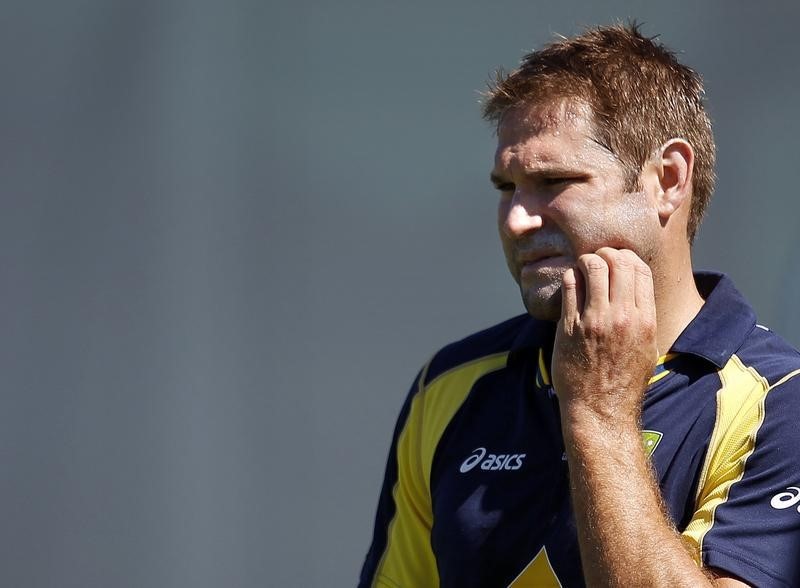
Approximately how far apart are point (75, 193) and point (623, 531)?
211 centimetres

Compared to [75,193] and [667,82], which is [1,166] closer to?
[75,193]

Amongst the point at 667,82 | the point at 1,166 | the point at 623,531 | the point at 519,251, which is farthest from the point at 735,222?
the point at 1,166

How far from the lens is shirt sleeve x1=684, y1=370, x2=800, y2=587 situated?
5.13 feet

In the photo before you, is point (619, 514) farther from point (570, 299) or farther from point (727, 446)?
point (570, 299)

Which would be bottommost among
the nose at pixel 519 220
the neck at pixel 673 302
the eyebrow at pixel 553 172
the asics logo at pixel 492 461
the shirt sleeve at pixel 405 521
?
the shirt sleeve at pixel 405 521

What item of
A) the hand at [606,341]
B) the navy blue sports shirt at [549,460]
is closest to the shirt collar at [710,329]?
the navy blue sports shirt at [549,460]

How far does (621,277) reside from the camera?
172cm

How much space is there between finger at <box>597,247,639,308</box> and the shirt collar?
150mm

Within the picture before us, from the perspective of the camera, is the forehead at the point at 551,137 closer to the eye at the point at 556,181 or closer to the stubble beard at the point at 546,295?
the eye at the point at 556,181

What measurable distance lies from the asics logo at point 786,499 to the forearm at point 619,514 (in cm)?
16

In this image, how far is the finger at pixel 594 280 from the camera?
1.70 m

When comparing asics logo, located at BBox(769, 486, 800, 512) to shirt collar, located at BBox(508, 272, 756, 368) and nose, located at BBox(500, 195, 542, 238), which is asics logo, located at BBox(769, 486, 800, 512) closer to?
shirt collar, located at BBox(508, 272, 756, 368)

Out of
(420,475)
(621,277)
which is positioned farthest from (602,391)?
(420,475)

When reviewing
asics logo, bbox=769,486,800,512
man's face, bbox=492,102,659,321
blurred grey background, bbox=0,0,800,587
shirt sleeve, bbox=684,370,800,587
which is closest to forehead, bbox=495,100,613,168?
man's face, bbox=492,102,659,321
